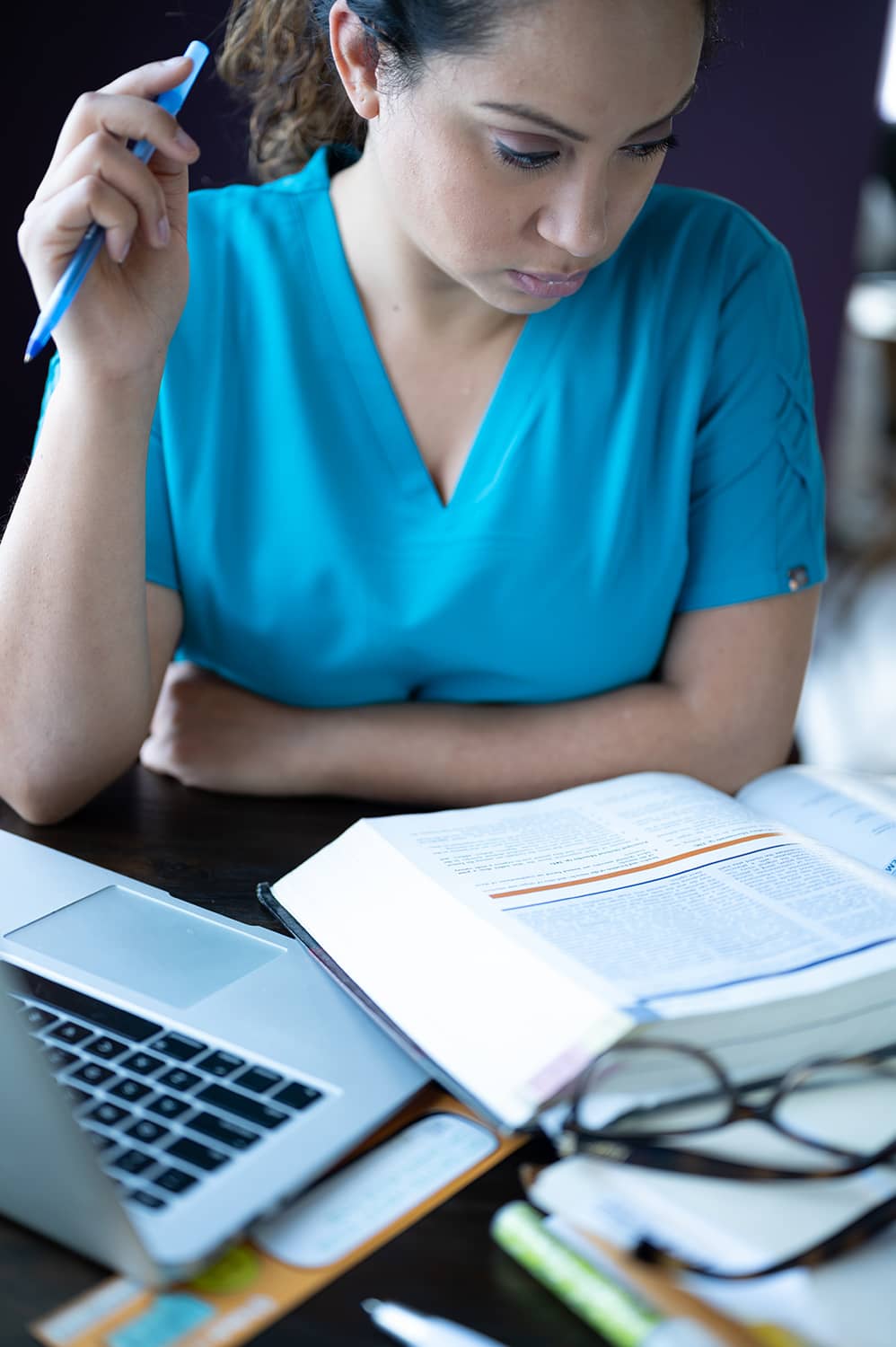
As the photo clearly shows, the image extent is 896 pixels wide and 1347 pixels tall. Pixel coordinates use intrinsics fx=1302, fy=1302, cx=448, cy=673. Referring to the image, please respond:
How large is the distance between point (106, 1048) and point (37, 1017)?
2.0 inches

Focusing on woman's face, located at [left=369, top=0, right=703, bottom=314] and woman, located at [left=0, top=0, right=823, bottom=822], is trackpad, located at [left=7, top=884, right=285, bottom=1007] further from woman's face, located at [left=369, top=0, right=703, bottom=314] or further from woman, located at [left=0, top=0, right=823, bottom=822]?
woman's face, located at [left=369, top=0, right=703, bottom=314]

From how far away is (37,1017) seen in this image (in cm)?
65

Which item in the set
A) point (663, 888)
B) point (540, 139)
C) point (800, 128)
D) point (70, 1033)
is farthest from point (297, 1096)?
point (800, 128)

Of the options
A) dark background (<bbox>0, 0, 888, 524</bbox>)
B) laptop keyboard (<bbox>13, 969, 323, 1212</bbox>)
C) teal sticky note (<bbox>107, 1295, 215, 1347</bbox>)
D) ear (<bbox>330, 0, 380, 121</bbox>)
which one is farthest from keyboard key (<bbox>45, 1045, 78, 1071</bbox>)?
dark background (<bbox>0, 0, 888, 524</bbox>)

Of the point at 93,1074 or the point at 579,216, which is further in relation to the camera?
the point at 579,216

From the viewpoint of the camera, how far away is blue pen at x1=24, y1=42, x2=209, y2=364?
2.86 feet

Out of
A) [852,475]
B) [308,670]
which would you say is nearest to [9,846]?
[308,670]

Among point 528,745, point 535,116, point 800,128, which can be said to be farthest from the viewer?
point 800,128

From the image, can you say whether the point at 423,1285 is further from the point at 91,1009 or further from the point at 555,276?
the point at 555,276

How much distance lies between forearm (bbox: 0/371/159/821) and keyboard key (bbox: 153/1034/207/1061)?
36 centimetres

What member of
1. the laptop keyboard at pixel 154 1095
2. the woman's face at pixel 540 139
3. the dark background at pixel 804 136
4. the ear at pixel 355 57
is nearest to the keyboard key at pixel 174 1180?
the laptop keyboard at pixel 154 1095

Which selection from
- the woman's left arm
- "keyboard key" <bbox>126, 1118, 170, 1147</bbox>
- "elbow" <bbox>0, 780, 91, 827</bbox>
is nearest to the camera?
"keyboard key" <bbox>126, 1118, 170, 1147</bbox>

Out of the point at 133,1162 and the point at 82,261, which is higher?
the point at 82,261

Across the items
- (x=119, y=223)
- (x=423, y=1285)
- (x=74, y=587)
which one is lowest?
(x=423, y=1285)
